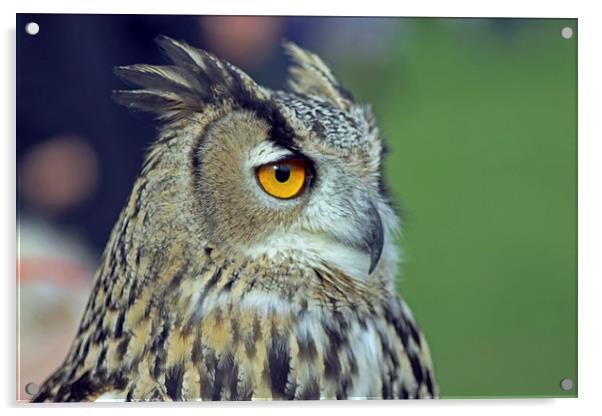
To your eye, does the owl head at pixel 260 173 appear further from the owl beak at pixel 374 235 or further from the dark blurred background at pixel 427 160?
the dark blurred background at pixel 427 160

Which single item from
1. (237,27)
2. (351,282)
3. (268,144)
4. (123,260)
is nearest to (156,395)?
(123,260)

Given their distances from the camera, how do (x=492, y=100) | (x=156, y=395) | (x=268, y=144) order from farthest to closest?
1. (x=492, y=100)
2. (x=156, y=395)
3. (x=268, y=144)

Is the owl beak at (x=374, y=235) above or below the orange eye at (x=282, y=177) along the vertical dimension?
below

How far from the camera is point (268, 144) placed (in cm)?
156

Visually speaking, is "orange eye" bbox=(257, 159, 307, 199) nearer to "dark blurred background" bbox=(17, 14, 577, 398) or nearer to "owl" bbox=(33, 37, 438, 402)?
"owl" bbox=(33, 37, 438, 402)

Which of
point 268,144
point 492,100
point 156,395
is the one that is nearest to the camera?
point 268,144

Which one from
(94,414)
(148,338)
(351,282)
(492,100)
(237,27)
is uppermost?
(237,27)

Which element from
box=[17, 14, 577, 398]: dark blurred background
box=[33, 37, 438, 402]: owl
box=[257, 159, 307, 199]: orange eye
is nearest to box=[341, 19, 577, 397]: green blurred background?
box=[17, 14, 577, 398]: dark blurred background

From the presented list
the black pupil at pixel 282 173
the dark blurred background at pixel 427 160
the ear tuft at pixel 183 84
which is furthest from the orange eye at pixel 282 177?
the dark blurred background at pixel 427 160

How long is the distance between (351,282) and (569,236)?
553 mm

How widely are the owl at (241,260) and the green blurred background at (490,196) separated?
0.13 m

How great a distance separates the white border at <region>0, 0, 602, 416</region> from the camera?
67.8 inches

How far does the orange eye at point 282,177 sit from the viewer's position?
156cm
